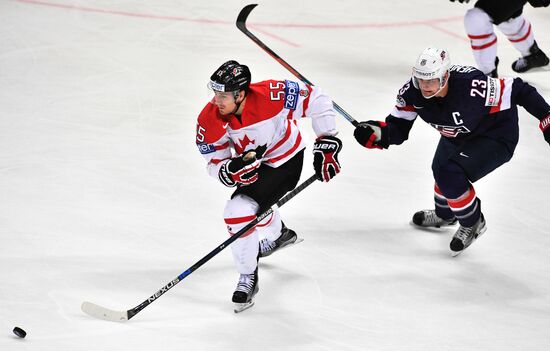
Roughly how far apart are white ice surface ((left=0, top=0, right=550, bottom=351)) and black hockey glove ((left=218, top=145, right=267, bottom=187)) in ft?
1.62

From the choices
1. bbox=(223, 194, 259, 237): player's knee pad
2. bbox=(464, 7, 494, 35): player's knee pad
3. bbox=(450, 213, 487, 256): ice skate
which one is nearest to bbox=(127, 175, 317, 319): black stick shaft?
bbox=(223, 194, 259, 237): player's knee pad

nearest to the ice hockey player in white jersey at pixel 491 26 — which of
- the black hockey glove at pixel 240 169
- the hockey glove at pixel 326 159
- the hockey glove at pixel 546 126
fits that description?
the hockey glove at pixel 546 126

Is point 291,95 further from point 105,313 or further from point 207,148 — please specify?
point 105,313

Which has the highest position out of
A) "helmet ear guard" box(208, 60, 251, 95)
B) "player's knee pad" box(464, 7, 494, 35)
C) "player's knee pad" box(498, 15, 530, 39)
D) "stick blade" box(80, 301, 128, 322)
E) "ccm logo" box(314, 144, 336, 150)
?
"helmet ear guard" box(208, 60, 251, 95)

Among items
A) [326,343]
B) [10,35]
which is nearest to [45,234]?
[326,343]

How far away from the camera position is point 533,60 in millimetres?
5547

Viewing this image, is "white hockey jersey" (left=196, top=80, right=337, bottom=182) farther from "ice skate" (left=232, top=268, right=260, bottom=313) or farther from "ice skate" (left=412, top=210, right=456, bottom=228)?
"ice skate" (left=412, top=210, right=456, bottom=228)

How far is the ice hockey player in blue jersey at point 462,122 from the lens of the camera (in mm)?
3457

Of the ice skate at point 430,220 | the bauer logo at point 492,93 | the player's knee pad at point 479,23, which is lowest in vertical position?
the ice skate at point 430,220

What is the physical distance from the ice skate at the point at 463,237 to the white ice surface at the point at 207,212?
5cm

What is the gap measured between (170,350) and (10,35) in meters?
3.75

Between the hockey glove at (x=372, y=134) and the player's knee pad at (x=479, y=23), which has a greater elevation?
the hockey glove at (x=372, y=134)

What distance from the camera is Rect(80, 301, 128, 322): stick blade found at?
3.18 metres

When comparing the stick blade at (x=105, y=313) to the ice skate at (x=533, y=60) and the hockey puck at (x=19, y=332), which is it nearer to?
the hockey puck at (x=19, y=332)
